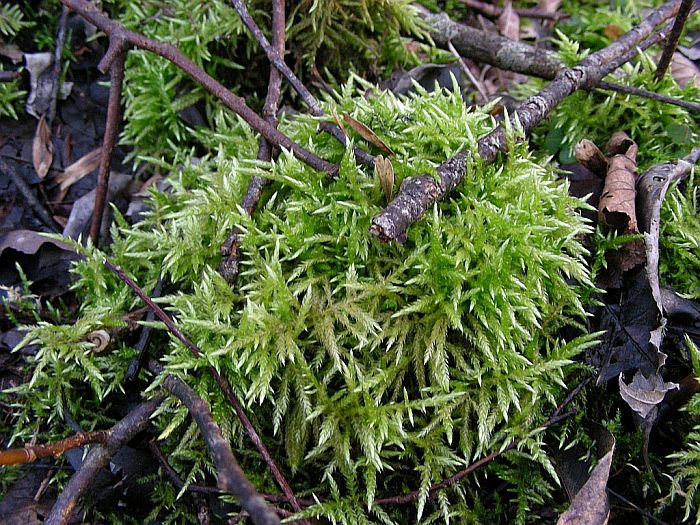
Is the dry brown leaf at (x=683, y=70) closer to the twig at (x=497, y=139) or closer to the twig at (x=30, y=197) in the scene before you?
the twig at (x=497, y=139)

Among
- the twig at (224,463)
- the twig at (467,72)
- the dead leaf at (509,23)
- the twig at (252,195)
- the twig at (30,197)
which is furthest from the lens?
the dead leaf at (509,23)

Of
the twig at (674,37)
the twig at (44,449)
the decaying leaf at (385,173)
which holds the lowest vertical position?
the twig at (44,449)

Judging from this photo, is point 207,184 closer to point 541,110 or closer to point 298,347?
point 298,347

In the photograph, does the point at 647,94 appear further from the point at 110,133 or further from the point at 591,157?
the point at 110,133

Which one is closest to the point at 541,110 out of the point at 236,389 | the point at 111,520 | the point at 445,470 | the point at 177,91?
the point at 445,470

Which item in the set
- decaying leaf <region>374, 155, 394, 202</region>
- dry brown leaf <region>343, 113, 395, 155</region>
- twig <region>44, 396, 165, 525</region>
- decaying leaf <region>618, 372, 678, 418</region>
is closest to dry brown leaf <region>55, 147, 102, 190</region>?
twig <region>44, 396, 165, 525</region>

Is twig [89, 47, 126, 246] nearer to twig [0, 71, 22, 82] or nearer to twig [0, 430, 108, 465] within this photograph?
→ twig [0, 71, 22, 82]

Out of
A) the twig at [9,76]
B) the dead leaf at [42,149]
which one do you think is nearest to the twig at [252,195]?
the dead leaf at [42,149]
